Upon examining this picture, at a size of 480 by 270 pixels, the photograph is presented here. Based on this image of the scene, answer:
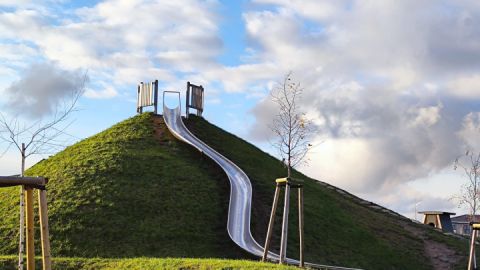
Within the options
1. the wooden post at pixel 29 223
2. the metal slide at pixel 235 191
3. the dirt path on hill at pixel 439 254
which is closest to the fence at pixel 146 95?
the metal slide at pixel 235 191

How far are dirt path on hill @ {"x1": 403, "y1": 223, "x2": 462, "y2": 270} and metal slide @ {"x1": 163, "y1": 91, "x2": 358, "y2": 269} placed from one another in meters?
9.14

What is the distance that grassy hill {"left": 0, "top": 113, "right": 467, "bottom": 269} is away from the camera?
23797 mm

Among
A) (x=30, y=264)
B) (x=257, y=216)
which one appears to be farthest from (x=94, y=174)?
(x=30, y=264)

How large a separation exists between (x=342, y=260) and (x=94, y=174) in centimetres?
1209

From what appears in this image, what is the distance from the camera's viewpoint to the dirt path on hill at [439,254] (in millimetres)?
28469

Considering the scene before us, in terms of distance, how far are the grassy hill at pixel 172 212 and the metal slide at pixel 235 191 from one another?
399 millimetres

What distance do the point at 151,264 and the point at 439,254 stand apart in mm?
18200

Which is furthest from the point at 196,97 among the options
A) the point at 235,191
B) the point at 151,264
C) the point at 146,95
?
the point at 151,264

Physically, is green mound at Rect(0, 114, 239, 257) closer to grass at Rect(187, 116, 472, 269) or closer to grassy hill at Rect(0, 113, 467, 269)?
grassy hill at Rect(0, 113, 467, 269)

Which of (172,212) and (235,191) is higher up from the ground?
(235,191)

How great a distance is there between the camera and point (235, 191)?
29.2 m

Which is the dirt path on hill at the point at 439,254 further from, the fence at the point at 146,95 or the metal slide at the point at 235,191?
the fence at the point at 146,95

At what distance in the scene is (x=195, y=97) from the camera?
39844mm

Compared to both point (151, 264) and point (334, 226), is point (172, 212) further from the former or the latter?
point (151, 264)
